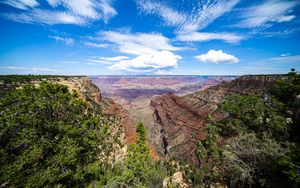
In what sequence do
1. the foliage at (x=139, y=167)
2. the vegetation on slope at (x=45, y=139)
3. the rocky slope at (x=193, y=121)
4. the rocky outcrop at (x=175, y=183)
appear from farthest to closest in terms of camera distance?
1. the rocky slope at (x=193, y=121)
2. the rocky outcrop at (x=175, y=183)
3. the foliage at (x=139, y=167)
4. the vegetation on slope at (x=45, y=139)

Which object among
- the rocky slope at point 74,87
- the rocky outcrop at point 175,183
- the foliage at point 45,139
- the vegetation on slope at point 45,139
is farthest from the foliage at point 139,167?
the rocky slope at point 74,87

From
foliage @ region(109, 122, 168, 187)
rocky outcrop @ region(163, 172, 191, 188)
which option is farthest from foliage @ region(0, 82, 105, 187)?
rocky outcrop @ region(163, 172, 191, 188)

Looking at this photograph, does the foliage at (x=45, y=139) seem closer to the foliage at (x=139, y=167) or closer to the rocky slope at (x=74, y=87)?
the foliage at (x=139, y=167)

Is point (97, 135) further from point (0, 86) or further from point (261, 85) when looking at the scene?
point (261, 85)

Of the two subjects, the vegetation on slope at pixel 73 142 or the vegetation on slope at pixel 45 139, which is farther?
the vegetation on slope at pixel 73 142

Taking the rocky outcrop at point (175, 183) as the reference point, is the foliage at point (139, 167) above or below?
above

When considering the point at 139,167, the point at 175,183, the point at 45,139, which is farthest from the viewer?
the point at 175,183

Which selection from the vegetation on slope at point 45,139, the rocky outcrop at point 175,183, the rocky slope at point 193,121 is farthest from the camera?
the rocky slope at point 193,121

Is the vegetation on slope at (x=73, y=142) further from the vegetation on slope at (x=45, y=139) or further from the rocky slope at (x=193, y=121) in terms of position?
the rocky slope at (x=193, y=121)

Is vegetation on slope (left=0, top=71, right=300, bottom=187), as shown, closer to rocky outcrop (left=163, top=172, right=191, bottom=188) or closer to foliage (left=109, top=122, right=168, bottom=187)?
foliage (left=109, top=122, right=168, bottom=187)

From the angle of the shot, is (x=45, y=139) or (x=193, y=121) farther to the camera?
(x=193, y=121)

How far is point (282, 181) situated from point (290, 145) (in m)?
3.43

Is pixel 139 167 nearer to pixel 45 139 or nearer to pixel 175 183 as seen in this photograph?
pixel 45 139

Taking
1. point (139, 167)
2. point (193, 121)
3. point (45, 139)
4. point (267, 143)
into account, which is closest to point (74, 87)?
point (139, 167)
